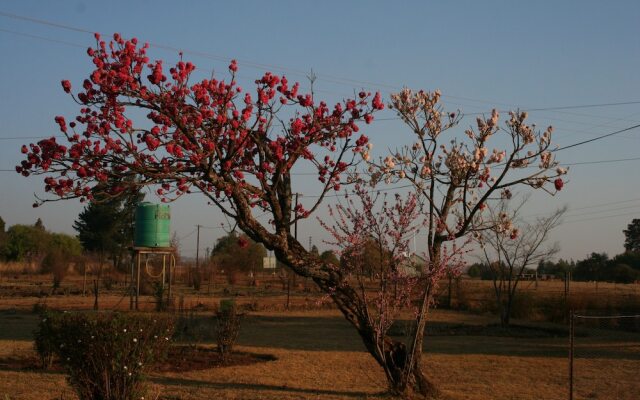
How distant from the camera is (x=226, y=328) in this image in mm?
13930

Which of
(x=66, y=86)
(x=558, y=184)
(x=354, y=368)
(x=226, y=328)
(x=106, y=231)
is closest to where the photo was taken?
(x=66, y=86)

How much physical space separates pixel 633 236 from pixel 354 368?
7507 cm

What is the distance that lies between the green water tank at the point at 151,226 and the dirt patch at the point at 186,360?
24.7 feet

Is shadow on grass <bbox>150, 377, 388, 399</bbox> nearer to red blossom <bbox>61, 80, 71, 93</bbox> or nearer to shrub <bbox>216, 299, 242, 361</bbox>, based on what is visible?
shrub <bbox>216, 299, 242, 361</bbox>

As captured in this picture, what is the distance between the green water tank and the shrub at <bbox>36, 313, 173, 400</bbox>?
14511 millimetres

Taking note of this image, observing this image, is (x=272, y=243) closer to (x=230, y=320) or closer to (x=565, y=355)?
(x=230, y=320)

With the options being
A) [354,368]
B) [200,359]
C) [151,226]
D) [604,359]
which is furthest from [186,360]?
[604,359]

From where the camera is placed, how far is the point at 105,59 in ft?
24.6

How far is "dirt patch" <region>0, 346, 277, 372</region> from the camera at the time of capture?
1203 centimetres

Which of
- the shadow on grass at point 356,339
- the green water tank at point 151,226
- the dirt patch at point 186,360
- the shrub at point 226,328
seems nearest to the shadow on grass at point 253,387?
the dirt patch at point 186,360

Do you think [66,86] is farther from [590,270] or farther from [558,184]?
[590,270]

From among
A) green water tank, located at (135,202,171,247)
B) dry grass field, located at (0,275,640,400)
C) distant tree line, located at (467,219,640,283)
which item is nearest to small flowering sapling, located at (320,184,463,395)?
dry grass field, located at (0,275,640,400)

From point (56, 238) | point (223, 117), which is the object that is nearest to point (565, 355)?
point (223, 117)

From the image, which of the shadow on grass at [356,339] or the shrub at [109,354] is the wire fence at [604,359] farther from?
the shrub at [109,354]
